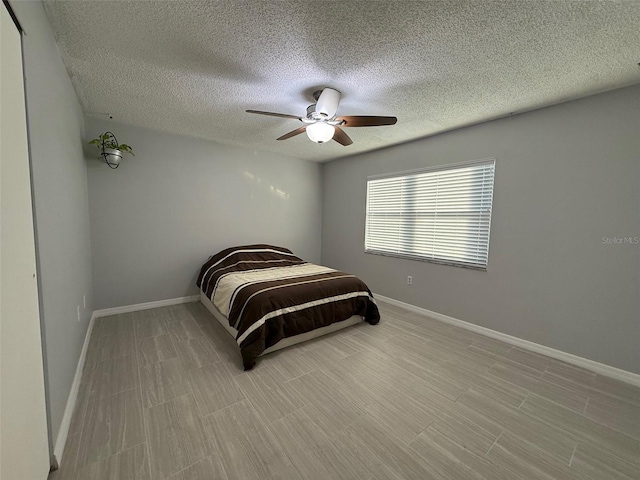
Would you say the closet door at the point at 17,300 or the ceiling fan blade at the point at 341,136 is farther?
the ceiling fan blade at the point at 341,136

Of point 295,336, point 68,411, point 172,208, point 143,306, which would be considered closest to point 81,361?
point 68,411

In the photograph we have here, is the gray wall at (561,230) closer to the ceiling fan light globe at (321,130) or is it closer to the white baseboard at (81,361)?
the ceiling fan light globe at (321,130)

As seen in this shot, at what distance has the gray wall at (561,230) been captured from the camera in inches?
78.0

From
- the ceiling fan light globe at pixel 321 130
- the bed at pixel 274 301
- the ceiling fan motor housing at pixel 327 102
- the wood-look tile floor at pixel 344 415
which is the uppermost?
the ceiling fan motor housing at pixel 327 102

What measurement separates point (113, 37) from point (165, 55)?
280 mm

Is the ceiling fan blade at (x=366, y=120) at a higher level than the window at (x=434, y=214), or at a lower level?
higher

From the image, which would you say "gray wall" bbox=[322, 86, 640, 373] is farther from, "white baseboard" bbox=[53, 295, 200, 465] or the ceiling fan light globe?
"white baseboard" bbox=[53, 295, 200, 465]

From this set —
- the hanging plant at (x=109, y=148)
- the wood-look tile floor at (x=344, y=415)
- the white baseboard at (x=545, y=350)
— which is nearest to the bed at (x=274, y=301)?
the wood-look tile floor at (x=344, y=415)

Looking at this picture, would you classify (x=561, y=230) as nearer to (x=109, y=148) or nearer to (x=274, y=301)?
(x=274, y=301)

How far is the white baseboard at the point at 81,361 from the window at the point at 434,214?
9.95ft

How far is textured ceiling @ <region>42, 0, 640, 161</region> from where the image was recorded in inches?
52.3

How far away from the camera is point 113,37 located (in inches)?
61.7

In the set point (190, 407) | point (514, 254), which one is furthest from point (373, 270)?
point (190, 407)

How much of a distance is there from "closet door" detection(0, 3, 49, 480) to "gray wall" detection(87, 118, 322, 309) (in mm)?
2211
